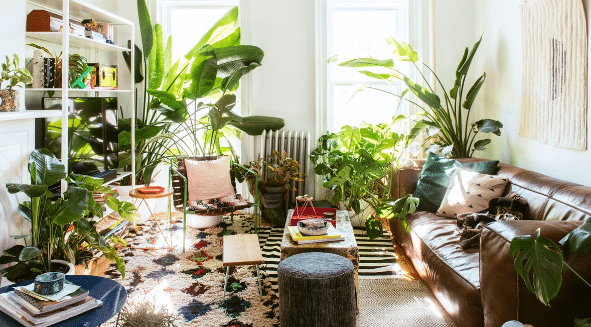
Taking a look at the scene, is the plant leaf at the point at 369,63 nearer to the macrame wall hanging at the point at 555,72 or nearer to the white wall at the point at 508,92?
the white wall at the point at 508,92

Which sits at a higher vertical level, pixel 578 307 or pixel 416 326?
pixel 578 307

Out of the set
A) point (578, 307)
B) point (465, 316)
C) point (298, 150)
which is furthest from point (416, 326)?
point (298, 150)

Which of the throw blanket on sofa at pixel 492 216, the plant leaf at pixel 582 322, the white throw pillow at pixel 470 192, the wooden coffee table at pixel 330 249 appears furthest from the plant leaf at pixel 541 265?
the white throw pillow at pixel 470 192

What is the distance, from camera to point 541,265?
6.50 ft

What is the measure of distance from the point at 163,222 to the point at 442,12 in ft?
11.2

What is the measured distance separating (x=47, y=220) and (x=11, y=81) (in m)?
0.82

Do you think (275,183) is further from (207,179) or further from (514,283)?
(514,283)

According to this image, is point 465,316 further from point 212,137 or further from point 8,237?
point 212,137

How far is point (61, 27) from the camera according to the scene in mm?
3939

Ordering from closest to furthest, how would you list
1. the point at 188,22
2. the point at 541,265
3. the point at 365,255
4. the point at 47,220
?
the point at 541,265 → the point at 47,220 → the point at 365,255 → the point at 188,22

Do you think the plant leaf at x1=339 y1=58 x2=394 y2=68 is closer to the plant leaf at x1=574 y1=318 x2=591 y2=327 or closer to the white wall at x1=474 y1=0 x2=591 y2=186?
the white wall at x1=474 y1=0 x2=591 y2=186

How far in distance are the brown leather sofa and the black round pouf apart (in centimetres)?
57

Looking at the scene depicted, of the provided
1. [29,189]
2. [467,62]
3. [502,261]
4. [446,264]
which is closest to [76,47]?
[29,189]

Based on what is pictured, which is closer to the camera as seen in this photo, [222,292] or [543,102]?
[222,292]
